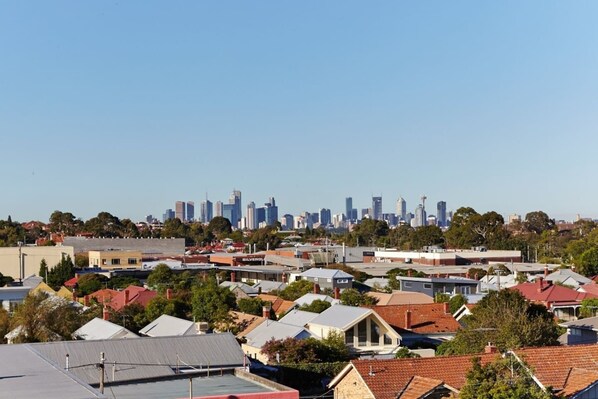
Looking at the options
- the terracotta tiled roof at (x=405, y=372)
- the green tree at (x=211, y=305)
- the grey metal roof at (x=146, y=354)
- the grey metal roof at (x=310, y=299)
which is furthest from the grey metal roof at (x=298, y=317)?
the terracotta tiled roof at (x=405, y=372)

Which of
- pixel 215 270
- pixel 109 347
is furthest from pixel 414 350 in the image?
pixel 215 270

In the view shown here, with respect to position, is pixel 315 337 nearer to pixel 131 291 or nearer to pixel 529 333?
pixel 529 333

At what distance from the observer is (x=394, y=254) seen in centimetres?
10750

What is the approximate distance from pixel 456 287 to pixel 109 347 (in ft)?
127

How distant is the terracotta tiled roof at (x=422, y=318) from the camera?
40531mm

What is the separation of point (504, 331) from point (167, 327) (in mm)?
13942

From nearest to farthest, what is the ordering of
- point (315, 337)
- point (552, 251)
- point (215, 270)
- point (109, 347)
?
point (109, 347), point (315, 337), point (215, 270), point (552, 251)

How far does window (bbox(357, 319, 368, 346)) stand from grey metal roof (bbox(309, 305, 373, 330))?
0.32 m

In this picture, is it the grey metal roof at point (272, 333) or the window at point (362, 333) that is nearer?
the grey metal roof at point (272, 333)

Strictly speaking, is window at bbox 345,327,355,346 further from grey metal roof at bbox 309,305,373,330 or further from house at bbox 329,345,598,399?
house at bbox 329,345,598,399

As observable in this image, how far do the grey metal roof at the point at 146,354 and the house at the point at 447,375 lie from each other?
183 inches

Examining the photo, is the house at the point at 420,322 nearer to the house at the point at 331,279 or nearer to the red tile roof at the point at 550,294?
the red tile roof at the point at 550,294

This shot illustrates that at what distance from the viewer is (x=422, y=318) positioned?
138ft

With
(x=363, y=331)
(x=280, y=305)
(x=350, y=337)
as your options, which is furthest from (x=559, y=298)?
(x=350, y=337)
